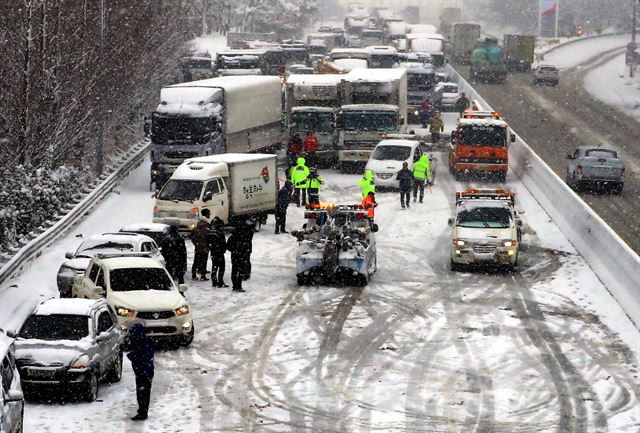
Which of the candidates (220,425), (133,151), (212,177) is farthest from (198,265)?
(133,151)

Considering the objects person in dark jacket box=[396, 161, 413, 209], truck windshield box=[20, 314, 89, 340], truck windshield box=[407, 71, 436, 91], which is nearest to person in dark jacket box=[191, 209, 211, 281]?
truck windshield box=[20, 314, 89, 340]

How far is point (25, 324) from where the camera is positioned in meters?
21.0

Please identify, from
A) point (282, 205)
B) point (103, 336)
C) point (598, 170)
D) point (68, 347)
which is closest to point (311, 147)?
point (598, 170)

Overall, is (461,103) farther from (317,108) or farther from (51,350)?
(51,350)

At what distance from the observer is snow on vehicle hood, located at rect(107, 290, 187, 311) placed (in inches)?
957

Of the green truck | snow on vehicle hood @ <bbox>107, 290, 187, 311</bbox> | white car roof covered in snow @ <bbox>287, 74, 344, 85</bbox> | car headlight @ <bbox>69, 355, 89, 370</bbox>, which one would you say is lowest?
the green truck

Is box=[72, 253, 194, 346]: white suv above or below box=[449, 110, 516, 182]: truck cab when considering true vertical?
above

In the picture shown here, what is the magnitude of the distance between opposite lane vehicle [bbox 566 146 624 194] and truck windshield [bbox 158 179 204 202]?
15.2 meters

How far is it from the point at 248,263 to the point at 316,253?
160 cm

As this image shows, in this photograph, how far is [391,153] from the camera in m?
45.4

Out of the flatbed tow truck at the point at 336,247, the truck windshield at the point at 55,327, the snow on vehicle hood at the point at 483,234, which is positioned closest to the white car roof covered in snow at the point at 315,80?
the snow on vehicle hood at the point at 483,234

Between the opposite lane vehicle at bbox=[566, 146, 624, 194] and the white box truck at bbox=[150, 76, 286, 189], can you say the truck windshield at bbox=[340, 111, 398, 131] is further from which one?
the opposite lane vehicle at bbox=[566, 146, 624, 194]

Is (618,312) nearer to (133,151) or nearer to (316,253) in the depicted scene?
(316,253)

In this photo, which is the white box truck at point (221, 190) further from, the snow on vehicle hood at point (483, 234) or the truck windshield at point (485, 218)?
the snow on vehicle hood at point (483, 234)
